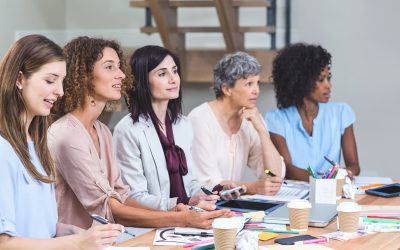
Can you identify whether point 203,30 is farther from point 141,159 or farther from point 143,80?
point 141,159

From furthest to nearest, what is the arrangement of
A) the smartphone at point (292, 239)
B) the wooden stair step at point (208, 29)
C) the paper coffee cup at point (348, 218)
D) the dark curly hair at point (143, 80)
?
1. the wooden stair step at point (208, 29)
2. the dark curly hair at point (143, 80)
3. the paper coffee cup at point (348, 218)
4. the smartphone at point (292, 239)

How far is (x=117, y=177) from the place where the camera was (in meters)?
2.63

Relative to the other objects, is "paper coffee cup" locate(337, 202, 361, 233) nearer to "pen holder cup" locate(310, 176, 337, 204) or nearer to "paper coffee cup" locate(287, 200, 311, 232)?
"paper coffee cup" locate(287, 200, 311, 232)

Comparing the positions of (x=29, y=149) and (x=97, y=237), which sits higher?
(x=29, y=149)

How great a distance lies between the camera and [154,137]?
9.48 feet

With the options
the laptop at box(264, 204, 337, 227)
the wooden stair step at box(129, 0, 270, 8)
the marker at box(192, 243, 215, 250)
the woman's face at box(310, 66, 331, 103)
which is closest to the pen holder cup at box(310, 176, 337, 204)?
the laptop at box(264, 204, 337, 227)

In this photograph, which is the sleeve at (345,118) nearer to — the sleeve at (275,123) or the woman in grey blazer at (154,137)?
the sleeve at (275,123)

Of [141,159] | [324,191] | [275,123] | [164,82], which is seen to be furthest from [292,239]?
[275,123]

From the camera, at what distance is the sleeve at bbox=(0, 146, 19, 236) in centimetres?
180

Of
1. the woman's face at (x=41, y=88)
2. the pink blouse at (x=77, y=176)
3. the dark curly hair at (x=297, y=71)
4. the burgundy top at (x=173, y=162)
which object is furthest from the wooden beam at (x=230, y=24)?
the woman's face at (x=41, y=88)

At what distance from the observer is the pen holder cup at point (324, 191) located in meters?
2.64

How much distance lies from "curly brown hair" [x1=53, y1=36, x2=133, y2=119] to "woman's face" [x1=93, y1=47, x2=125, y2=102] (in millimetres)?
16

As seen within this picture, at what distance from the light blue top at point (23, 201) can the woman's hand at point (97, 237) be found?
19 cm

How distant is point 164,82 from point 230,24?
188cm
